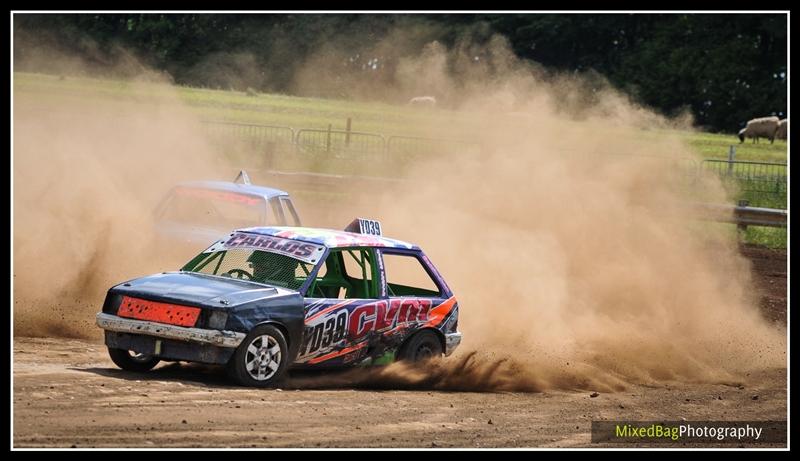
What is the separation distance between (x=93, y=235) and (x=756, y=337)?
8062mm

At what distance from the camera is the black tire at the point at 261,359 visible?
10242 mm

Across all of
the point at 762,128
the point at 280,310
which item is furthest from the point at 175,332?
the point at 762,128

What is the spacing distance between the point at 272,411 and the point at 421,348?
8.78 ft

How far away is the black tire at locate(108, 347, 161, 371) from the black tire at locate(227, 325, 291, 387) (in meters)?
0.85

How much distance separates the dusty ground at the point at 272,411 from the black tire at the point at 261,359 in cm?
17

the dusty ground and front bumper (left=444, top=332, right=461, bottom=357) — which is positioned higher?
front bumper (left=444, top=332, right=461, bottom=357)

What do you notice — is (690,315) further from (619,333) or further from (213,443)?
(213,443)

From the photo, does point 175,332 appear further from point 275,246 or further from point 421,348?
point 421,348

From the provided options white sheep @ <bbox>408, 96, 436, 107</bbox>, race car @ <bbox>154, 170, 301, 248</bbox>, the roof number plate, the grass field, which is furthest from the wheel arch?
white sheep @ <bbox>408, 96, 436, 107</bbox>

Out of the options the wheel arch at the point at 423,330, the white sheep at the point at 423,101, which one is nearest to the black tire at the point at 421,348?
the wheel arch at the point at 423,330

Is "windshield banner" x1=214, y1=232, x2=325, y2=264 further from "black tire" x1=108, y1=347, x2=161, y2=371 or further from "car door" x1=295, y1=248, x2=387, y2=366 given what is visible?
"black tire" x1=108, y1=347, x2=161, y2=371

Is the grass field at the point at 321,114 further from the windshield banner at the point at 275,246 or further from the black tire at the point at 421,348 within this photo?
the windshield banner at the point at 275,246

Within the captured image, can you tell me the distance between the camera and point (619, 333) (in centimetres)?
1538

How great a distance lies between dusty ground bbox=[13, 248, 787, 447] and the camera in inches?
339
